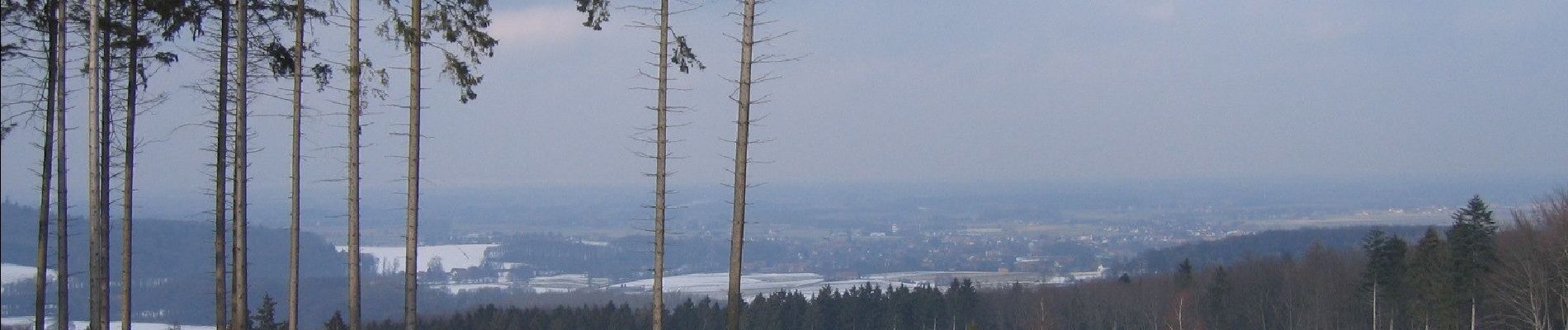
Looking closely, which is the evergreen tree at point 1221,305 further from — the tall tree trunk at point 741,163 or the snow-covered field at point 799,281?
the tall tree trunk at point 741,163

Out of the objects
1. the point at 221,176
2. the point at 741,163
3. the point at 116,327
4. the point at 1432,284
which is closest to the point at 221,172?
the point at 221,176

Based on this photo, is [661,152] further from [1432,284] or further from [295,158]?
[1432,284]

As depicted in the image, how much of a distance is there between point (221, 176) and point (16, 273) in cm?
292

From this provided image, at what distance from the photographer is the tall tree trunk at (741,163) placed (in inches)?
555

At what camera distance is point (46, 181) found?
1580 cm

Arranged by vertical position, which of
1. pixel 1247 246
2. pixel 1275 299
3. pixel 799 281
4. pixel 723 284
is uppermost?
pixel 1247 246

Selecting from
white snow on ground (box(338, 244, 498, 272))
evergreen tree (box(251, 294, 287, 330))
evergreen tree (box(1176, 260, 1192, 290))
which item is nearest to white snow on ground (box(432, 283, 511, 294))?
white snow on ground (box(338, 244, 498, 272))

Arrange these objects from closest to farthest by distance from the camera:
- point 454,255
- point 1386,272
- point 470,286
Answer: point 1386,272 → point 470,286 → point 454,255

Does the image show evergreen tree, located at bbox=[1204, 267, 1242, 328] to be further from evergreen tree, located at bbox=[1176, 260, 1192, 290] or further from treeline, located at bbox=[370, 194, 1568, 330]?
evergreen tree, located at bbox=[1176, 260, 1192, 290]

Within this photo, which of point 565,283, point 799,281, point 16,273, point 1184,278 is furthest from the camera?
point 565,283

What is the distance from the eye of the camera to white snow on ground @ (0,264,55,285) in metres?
10.6

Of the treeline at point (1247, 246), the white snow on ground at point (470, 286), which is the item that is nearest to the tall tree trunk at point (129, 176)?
the white snow on ground at point (470, 286)

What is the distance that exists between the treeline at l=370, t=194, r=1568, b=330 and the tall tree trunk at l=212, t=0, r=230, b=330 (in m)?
20.6

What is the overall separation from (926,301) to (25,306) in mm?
29814
